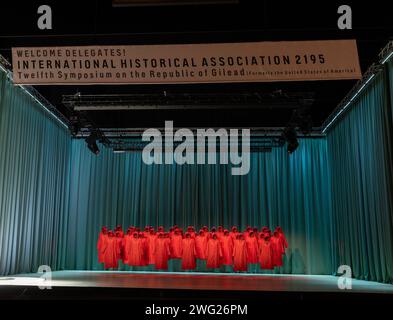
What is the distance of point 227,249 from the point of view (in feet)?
37.7

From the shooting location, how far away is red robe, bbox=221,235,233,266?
1143cm

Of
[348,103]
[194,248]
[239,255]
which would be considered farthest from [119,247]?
[348,103]

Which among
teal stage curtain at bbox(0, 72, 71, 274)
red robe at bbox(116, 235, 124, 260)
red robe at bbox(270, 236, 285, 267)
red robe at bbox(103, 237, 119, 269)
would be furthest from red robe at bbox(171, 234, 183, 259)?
teal stage curtain at bbox(0, 72, 71, 274)

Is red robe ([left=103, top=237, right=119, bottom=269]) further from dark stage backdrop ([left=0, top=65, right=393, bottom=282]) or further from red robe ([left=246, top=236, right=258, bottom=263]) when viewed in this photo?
red robe ([left=246, top=236, right=258, bottom=263])

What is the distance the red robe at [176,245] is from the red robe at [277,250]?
2214 millimetres

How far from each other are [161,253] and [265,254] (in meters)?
2.51

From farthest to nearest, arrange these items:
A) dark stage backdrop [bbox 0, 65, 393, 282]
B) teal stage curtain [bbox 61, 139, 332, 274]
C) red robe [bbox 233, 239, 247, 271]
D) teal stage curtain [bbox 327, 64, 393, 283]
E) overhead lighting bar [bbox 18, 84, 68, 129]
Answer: teal stage curtain [bbox 61, 139, 332, 274] < red robe [bbox 233, 239, 247, 271] < dark stage backdrop [bbox 0, 65, 393, 282] < overhead lighting bar [bbox 18, 84, 68, 129] < teal stage curtain [bbox 327, 64, 393, 283]

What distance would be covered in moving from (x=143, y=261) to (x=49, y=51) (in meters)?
6.52

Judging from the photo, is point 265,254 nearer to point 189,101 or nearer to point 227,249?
point 227,249

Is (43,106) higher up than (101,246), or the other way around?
(43,106)

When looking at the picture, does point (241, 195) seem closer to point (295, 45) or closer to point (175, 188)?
point (175, 188)

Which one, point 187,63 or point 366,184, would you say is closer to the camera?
point 187,63

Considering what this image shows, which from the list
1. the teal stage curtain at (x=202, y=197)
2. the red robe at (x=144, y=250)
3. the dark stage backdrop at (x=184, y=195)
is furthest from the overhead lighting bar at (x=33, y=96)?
the red robe at (x=144, y=250)

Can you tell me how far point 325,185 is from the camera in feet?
42.1
